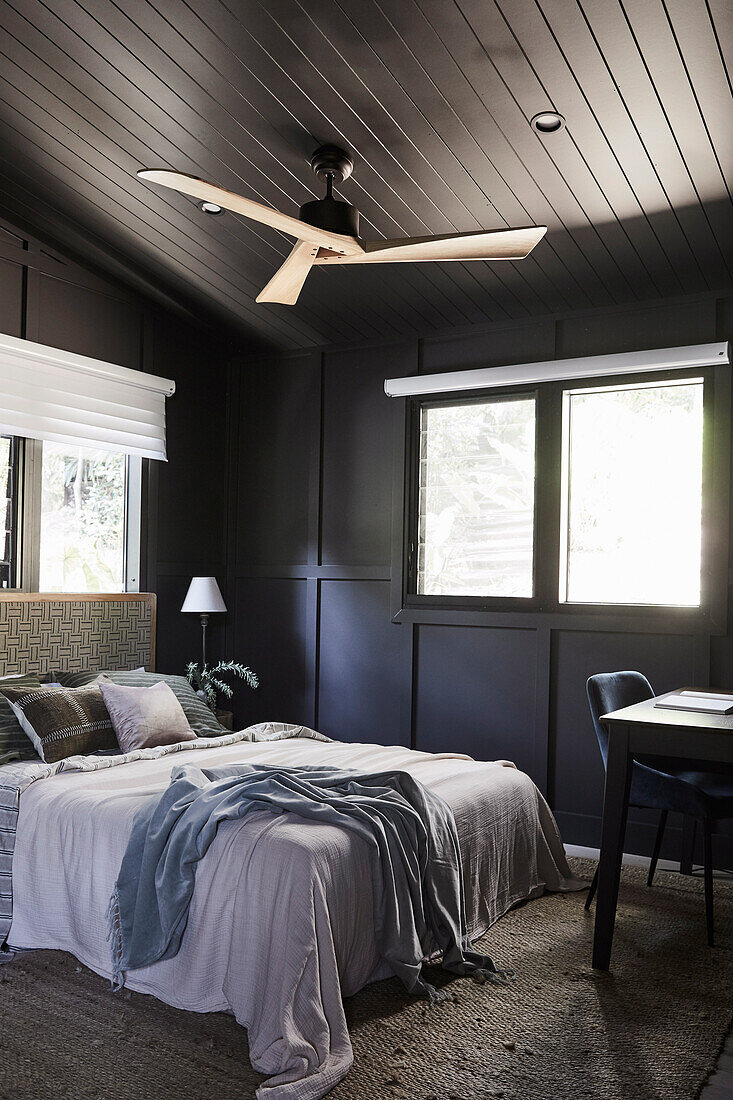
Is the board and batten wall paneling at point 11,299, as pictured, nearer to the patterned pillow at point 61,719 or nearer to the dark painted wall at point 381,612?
the dark painted wall at point 381,612

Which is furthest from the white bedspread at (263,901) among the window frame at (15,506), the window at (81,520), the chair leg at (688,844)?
the window at (81,520)

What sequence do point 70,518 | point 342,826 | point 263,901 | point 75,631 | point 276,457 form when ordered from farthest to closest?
point 276,457 → point 70,518 → point 75,631 → point 342,826 → point 263,901

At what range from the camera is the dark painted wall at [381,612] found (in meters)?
4.61

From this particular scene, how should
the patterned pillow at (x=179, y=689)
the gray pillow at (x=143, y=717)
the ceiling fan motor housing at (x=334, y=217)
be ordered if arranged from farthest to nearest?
1. the patterned pillow at (x=179, y=689)
2. the gray pillow at (x=143, y=717)
3. the ceiling fan motor housing at (x=334, y=217)

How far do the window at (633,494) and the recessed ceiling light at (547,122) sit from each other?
1.59 meters

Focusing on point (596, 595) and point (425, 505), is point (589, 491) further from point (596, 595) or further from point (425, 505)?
point (425, 505)

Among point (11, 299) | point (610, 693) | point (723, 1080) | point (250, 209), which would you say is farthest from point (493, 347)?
point (723, 1080)

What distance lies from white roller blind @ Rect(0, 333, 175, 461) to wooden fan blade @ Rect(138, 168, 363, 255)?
1867mm

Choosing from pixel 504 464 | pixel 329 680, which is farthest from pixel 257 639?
pixel 504 464

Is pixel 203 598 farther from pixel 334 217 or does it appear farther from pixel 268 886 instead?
pixel 268 886

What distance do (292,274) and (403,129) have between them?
74 centimetres

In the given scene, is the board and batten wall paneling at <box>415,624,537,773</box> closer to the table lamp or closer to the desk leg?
the table lamp

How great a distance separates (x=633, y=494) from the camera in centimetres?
465

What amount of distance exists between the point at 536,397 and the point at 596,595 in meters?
1.12
